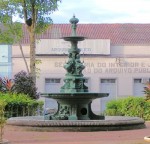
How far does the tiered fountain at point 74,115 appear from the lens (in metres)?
16.3

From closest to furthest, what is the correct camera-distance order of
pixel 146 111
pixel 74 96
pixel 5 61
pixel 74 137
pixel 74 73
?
pixel 74 137 < pixel 74 96 < pixel 74 73 < pixel 146 111 < pixel 5 61

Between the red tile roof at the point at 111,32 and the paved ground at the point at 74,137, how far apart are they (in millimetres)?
29538

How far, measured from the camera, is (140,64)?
45469mm

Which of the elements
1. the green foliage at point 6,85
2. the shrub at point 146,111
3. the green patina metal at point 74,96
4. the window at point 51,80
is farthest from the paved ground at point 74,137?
the window at point 51,80

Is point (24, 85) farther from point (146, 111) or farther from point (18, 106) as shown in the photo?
point (146, 111)

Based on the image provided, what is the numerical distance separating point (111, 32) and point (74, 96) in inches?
1228

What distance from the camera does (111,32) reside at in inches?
1897

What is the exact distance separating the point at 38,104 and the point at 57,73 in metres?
18.8

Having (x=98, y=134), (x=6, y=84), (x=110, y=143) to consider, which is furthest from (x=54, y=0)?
(x=110, y=143)

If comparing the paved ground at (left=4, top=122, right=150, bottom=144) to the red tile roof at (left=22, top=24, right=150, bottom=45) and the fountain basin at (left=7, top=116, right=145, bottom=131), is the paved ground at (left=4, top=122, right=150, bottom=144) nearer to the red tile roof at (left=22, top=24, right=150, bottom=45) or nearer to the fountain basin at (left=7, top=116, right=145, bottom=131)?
the fountain basin at (left=7, top=116, right=145, bottom=131)

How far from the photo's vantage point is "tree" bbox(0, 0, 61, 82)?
32.5 m

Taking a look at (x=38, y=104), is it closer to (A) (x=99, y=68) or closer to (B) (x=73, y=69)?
(B) (x=73, y=69)

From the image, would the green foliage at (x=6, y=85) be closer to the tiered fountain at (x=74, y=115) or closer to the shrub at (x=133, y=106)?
the shrub at (x=133, y=106)

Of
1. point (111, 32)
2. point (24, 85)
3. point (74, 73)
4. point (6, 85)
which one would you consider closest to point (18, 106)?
point (24, 85)
